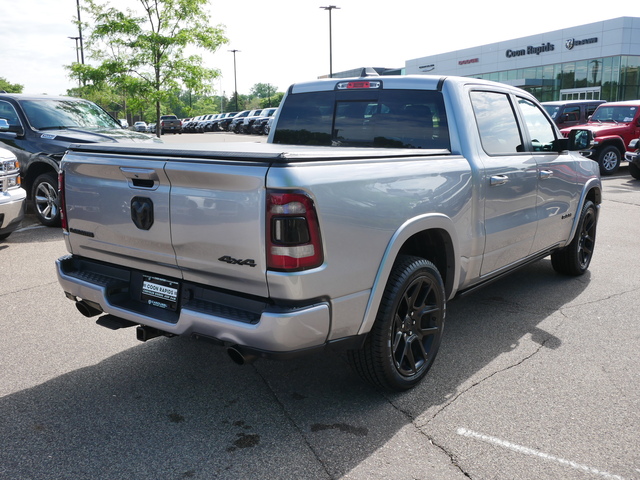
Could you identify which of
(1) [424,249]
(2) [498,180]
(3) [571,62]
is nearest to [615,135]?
(2) [498,180]

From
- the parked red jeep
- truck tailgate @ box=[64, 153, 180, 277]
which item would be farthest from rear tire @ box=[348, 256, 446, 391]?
the parked red jeep

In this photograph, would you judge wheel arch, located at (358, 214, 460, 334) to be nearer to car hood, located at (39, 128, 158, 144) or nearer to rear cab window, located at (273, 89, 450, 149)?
rear cab window, located at (273, 89, 450, 149)

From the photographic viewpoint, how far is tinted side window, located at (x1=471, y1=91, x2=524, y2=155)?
436cm

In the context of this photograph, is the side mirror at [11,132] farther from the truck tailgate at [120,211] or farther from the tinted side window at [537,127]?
the tinted side window at [537,127]

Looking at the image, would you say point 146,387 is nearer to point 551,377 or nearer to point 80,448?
point 80,448

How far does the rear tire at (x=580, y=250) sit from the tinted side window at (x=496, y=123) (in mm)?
1644

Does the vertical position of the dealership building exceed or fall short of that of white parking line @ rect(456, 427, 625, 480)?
it exceeds it

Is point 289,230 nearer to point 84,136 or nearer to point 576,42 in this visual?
point 84,136

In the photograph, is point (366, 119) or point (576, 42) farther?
point (576, 42)

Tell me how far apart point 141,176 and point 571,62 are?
2051 inches

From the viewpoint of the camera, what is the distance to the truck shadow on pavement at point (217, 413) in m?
2.84

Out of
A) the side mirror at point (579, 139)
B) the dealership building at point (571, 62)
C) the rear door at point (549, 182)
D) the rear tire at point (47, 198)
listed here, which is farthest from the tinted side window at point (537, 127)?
the dealership building at point (571, 62)

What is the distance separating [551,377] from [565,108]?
59.8ft

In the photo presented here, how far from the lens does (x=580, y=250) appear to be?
626cm
